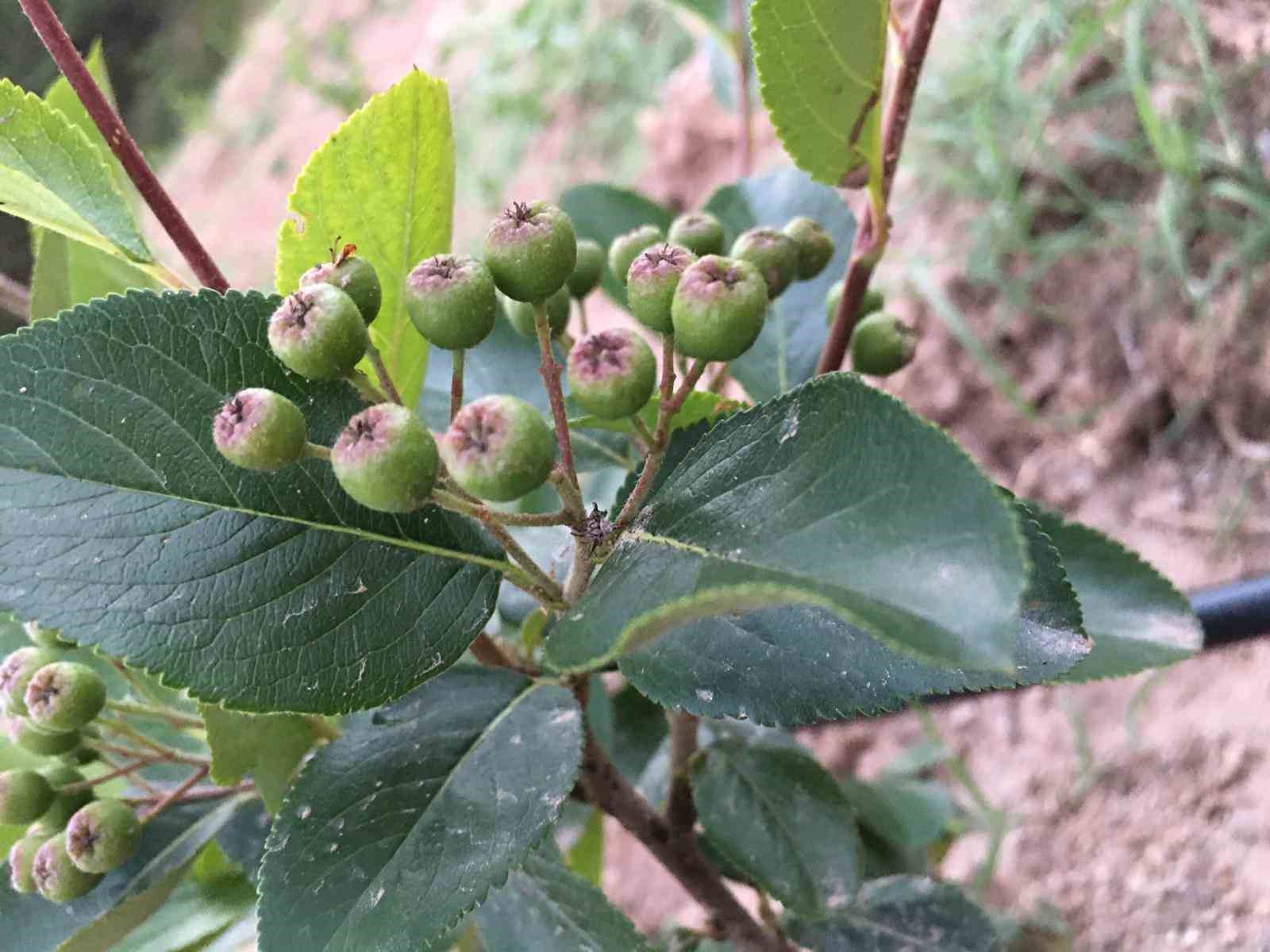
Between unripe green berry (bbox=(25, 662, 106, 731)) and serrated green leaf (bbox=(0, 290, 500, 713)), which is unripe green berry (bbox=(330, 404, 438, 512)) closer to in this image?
serrated green leaf (bbox=(0, 290, 500, 713))

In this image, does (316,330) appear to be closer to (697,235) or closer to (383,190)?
(383,190)

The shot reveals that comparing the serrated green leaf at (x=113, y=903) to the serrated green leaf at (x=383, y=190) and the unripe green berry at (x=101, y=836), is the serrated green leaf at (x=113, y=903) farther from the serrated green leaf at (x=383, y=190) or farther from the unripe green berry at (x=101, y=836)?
the serrated green leaf at (x=383, y=190)

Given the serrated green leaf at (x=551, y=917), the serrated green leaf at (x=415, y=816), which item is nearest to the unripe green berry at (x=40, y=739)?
the serrated green leaf at (x=415, y=816)

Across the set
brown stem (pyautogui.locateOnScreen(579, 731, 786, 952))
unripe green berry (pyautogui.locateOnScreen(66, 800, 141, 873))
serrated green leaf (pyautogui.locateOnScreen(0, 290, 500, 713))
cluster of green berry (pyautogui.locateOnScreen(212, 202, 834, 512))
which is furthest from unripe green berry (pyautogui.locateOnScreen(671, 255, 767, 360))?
unripe green berry (pyautogui.locateOnScreen(66, 800, 141, 873))

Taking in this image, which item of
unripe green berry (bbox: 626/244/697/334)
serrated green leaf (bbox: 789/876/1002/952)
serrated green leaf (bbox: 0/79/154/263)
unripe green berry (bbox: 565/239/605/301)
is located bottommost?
serrated green leaf (bbox: 789/876/1002/952)

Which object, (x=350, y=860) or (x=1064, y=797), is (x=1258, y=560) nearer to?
(x=1064, y=797)

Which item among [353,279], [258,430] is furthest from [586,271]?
[258,430]
